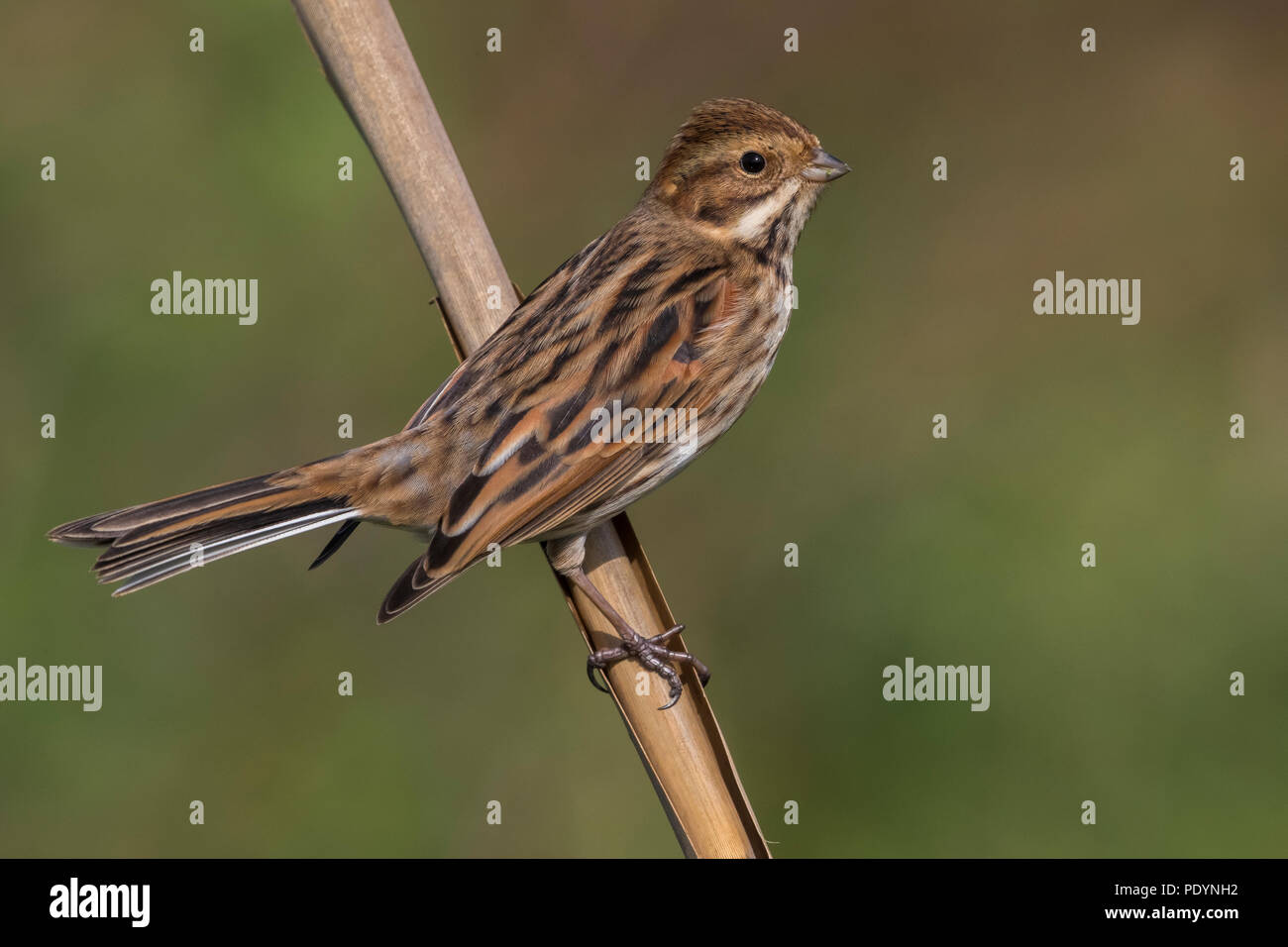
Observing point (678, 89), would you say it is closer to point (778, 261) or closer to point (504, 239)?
point (504, 239)

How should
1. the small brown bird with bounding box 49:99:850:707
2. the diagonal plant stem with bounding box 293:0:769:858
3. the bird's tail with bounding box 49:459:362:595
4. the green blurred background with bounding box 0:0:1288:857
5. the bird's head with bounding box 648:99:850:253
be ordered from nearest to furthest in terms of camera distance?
the diagonal plant stem with bounding box 293:0:769:858, the bird's tail with bounding box 49:459:362:595, the small brown bird with bounding box 49:99:850:707, the bird's head with bounding box 648:99:850:253, the green blurred background with bounding box 0:0:1288:857

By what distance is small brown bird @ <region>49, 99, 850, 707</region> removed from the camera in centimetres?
478

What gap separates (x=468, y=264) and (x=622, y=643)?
132cm

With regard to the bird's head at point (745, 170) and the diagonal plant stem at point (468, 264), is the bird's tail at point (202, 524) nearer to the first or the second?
the diagonal plant stem at point (468, 264)

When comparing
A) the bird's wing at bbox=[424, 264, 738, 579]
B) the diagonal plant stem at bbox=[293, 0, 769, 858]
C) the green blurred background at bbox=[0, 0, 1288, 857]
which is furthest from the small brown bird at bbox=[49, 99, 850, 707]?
the green blurred background at bbox=[0, 0, 1288, 857]

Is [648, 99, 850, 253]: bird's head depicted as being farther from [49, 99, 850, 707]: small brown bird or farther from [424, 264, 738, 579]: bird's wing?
[424, 264, 738, 579]: bird's wing

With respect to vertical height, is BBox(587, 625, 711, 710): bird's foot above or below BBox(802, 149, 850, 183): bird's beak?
below

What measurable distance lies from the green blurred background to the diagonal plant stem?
2.07m

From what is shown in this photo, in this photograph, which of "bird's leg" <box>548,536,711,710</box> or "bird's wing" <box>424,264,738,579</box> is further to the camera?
"bird's wing" <box>424,264,738,579</box>

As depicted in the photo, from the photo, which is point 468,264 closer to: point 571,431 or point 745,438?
point 571,431

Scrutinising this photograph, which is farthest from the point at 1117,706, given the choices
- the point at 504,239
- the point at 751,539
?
the point at 504,239

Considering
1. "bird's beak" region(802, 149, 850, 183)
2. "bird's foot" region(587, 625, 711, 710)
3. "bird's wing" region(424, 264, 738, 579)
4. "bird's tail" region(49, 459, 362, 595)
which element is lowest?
"bird's foot" region(587, 625, 711, 710)

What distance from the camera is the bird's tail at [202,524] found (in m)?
4.34

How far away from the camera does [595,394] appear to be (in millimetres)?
4902
